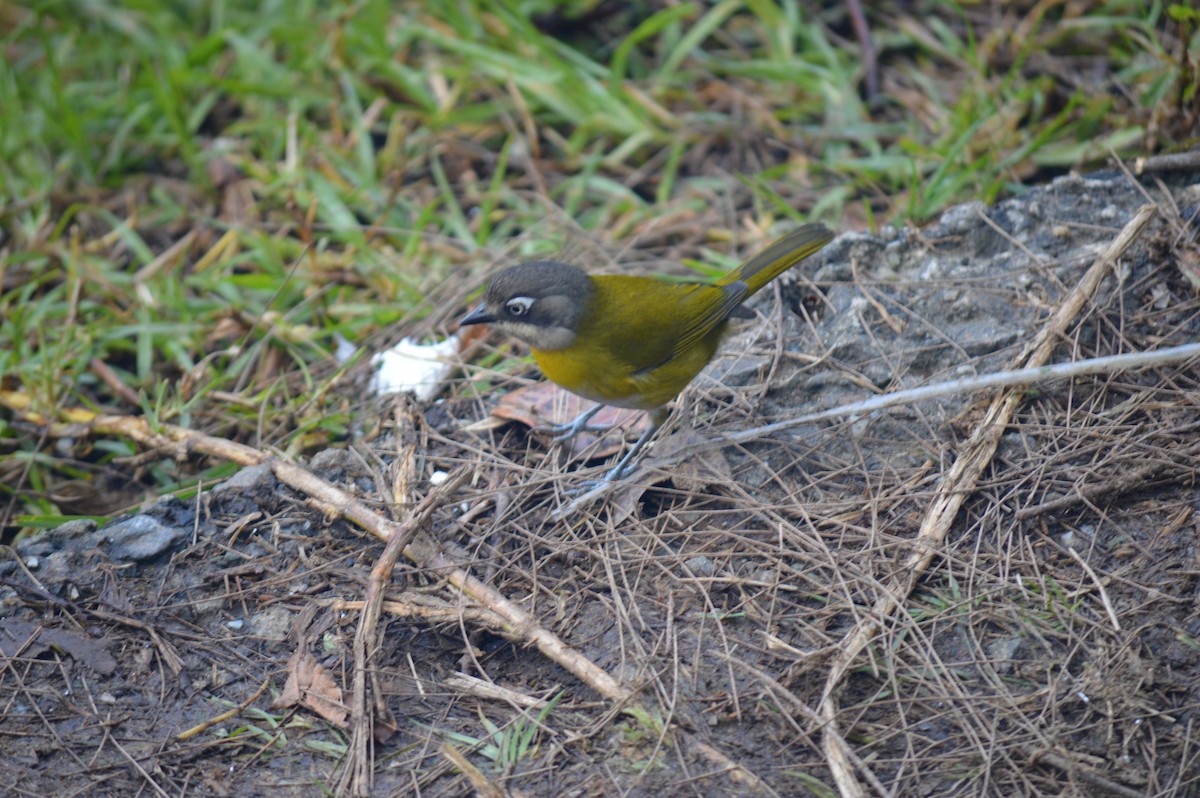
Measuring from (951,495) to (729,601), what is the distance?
2.87 ft

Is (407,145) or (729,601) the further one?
(407,145)

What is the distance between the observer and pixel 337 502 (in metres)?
3.59

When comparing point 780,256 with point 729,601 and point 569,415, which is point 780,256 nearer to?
point 569,415

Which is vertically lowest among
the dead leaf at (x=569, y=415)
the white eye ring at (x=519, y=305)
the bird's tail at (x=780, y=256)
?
the dead leaf at (x=569, y=415)

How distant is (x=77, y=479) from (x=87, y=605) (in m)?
1.22

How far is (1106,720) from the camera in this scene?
2779 mm

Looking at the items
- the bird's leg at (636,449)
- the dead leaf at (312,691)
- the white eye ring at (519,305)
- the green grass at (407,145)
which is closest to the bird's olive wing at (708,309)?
the bird's leg at (636,449)

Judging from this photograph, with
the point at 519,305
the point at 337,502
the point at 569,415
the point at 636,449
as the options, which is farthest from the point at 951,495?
the point at 337,502

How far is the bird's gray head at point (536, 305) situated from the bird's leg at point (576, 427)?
36cm

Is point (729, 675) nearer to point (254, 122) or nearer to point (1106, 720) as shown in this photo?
point (1106, 720)

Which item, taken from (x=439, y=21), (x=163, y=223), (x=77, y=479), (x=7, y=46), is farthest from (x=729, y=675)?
(x=7, y=46)

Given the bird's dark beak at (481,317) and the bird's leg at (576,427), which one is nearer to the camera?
the bird's dark beak at (481,317)

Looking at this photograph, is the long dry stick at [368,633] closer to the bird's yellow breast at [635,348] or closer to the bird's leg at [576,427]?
the bird's leg at [576,427]

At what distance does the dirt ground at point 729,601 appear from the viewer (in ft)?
9.26
